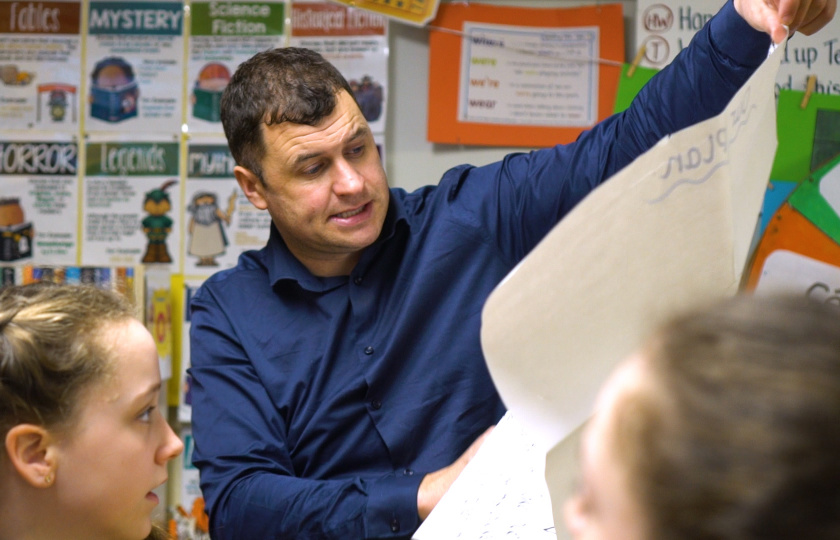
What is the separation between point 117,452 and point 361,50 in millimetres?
1412

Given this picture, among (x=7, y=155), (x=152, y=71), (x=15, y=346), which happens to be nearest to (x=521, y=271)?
(x=15, y=346)

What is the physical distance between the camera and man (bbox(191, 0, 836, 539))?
3.46 ft

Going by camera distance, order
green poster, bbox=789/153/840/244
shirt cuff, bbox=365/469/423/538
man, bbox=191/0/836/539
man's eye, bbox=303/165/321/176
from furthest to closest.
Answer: green poster, bbox=789/153/840/244, man's eye, bbox=303/165/321/176, man, bbox=191/0/836/539, shirt cuff, bbox=365/469/423/538

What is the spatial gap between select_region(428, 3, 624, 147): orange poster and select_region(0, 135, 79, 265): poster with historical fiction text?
98 centimetres

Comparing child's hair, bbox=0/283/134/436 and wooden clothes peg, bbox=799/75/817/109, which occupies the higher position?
wooden clothes peg, bbox=799/75/817/109

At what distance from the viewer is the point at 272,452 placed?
41.6 inches

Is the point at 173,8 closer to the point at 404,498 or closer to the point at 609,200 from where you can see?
the point at 404,498

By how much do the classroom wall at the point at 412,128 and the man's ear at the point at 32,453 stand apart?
1347 mm

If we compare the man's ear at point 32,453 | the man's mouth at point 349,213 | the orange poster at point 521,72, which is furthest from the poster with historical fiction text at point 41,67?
the man's ear at point 32,453

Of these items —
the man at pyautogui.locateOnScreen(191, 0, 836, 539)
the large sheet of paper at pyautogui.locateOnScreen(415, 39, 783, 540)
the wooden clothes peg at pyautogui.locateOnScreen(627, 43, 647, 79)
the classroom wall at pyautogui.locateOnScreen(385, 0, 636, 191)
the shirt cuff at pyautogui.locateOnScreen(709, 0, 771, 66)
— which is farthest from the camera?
the classroom wall at pyautogui.locateOnScreen(385, 0, 636, 191)

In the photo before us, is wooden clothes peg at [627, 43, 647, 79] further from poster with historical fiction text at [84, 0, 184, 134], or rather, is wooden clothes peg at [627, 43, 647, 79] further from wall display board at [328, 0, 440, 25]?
poster with historical fiction text at [84, 0, 184, 134]

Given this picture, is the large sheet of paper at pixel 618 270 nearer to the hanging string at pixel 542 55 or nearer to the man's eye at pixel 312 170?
the man's eye at pixel 312 170

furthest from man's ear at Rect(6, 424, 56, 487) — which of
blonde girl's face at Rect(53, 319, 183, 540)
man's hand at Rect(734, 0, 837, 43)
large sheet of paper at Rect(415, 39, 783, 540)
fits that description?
man's hand at Rect(734, 0, 837, 43)

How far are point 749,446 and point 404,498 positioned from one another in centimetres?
68
